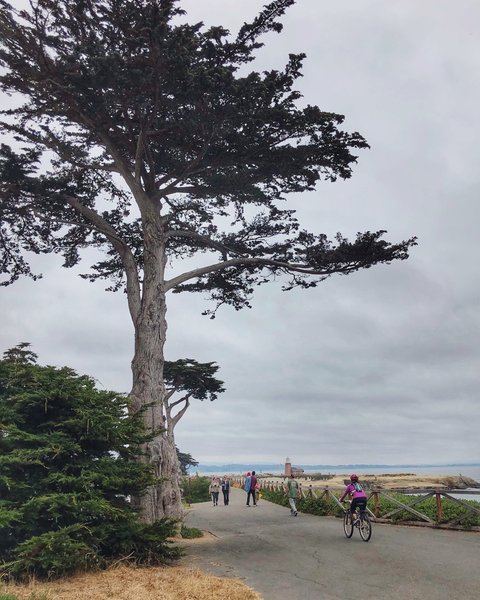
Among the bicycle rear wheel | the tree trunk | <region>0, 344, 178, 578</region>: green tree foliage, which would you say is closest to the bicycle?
the bicycle rear wheel

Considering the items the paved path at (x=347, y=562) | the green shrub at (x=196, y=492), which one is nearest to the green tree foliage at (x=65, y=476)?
the paved path at (x=347, y=562)

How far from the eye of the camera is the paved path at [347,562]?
25.8ft

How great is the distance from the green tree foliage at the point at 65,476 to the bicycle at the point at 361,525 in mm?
5058

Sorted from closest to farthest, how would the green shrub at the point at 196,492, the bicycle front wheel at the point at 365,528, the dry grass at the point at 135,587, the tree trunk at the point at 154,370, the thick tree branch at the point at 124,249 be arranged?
the dry grass at the point at 135,587, the bicycle front wheel at the point at 365,528, the tree trunk at the point at 154,370, the thick tree branch at the point at 124,249, the green shrub at the point at 196,492

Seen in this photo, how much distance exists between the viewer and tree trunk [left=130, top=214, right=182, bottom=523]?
1380cm

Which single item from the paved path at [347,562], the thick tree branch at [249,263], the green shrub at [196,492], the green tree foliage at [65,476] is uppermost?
the thick tree branch at [249,263]

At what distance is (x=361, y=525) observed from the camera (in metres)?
12.7

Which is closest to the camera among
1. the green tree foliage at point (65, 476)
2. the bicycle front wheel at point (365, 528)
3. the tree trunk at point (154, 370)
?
the green tree foliage at point (65, 476)

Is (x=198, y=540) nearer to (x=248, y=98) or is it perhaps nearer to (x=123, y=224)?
(x=123, y=224)

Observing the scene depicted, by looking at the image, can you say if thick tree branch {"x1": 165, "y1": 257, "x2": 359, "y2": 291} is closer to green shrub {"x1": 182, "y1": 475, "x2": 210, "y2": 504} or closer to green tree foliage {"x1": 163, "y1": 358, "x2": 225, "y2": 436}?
green tree foliage {"x1": 163, "y1": 358, "x2": 225, "y2": 436}

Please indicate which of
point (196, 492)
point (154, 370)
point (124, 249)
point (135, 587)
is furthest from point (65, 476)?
point (196, 492)

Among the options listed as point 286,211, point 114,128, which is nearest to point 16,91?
point 114,128

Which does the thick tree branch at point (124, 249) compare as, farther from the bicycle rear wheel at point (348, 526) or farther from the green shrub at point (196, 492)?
the green shrub at point (196, 492)

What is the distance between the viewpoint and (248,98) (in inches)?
502
